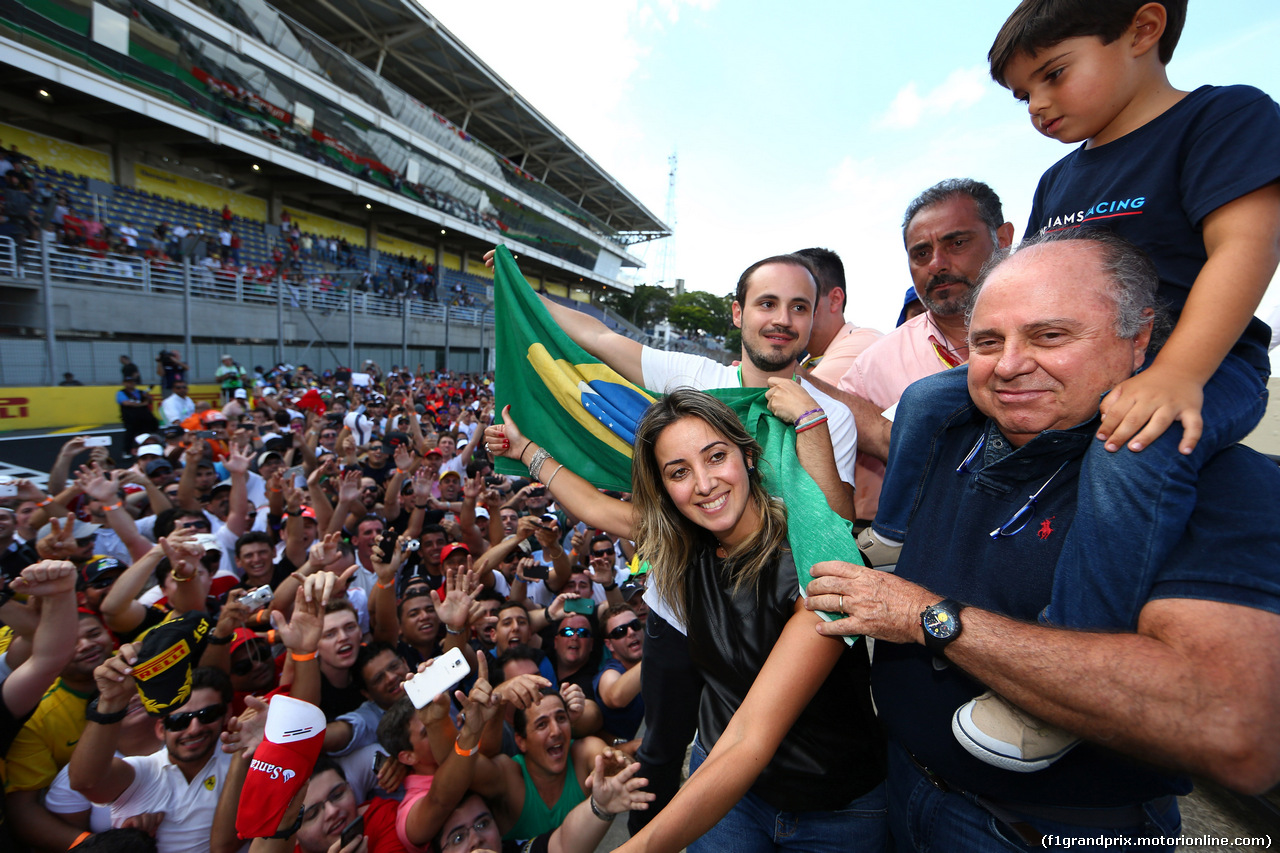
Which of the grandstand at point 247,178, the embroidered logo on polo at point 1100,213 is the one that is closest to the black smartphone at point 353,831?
the embroidered logo on polo at point 1100,213

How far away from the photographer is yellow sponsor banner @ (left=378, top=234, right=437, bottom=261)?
30150mm

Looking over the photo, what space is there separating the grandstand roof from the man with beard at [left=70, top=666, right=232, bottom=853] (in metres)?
32.4

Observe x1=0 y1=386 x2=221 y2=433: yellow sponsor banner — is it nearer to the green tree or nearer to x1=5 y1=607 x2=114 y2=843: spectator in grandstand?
x1=5 y1=607 x2=114 y2=843: spectator in grandstand

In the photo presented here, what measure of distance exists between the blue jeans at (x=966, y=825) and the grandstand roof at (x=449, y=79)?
33.9 meters

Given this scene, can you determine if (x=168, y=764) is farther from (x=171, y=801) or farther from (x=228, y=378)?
(x=228, y=378)

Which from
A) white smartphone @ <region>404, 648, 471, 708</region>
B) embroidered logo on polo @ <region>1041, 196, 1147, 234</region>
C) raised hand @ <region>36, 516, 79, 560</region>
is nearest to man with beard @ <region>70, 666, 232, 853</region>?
white smartphone @ <region>404, 648, 471, 708</region>

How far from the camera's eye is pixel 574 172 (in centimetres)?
4694

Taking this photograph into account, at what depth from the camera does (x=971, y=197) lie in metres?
2.25

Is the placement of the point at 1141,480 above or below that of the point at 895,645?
above

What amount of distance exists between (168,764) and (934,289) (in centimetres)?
417

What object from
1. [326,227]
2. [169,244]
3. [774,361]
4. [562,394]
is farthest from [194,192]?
[774,361]

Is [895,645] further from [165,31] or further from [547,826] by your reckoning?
[165,31]

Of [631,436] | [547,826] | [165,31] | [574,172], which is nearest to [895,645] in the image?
[631,436]

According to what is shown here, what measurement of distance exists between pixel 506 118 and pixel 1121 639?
43.7m
